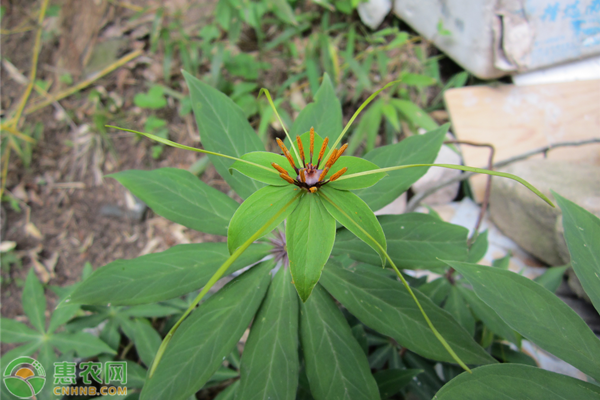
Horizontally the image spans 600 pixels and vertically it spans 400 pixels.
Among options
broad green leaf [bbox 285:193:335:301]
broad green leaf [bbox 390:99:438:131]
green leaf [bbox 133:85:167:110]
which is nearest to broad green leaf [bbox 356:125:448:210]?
broad green leaf [bbox 285:193:335:301]

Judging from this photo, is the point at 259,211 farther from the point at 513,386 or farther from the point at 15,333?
the point at 15,333

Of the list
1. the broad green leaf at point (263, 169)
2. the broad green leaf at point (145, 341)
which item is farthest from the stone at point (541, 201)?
the broad green leaf at point (145, 341)

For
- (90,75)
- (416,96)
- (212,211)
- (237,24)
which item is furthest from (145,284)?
(90,75)

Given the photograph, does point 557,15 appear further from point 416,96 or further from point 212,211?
point 212,211

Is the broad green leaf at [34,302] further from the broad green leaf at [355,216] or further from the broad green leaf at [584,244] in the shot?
the broad green leaf at [584,244]

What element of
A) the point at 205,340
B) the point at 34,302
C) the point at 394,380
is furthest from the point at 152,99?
the point at 394,380

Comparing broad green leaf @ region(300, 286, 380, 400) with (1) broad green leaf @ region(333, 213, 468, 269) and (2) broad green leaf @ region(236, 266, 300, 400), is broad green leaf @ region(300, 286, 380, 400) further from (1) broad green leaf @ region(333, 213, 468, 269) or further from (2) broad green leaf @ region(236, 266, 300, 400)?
(1) broad green leaf @ region(333, 213, 468, 269)
